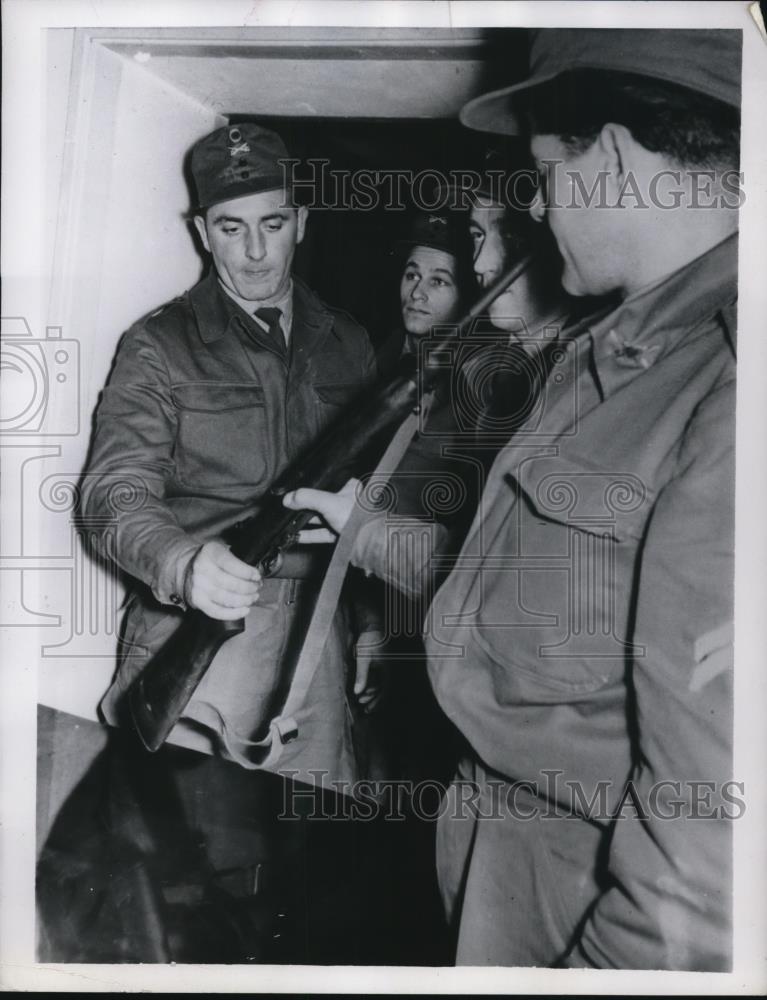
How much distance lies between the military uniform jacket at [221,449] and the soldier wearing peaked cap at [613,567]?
95 millimetres

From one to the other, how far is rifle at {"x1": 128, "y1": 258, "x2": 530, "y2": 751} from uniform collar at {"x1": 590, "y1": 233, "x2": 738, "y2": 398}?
125 millimetres

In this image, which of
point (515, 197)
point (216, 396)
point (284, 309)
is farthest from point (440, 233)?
point (216, 396)

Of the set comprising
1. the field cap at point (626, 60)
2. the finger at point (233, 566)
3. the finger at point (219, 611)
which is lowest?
the finger at point (219, 611)

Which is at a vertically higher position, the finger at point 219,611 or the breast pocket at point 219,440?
the breast pocket at point 219,440

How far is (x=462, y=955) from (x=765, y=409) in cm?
68

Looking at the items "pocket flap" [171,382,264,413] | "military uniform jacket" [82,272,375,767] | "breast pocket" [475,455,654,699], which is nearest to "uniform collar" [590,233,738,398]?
"breast pocket" [475,455,654,699]

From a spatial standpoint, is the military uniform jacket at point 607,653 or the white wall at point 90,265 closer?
the military uniform jacket at point 607,653

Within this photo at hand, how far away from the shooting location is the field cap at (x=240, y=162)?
3.70 ft

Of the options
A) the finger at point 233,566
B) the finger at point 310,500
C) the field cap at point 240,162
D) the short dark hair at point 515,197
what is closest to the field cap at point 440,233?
the short dark hair at point 515,197

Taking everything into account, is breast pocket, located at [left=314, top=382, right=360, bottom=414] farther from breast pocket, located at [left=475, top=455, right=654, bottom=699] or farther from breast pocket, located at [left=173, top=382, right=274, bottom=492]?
breast pocket, located at [left=475, top=455, right=654, bottom=699]

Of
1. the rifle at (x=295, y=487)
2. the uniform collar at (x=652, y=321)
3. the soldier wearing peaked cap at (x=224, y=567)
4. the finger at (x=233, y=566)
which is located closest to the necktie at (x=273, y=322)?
the soldier wearing peaked cap at (x=224, y=567)

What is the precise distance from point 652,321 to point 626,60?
28cm

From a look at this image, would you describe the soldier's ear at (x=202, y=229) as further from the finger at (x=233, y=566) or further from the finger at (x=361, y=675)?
the finger at (x=361, y=675)

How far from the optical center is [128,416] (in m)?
1.14
